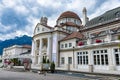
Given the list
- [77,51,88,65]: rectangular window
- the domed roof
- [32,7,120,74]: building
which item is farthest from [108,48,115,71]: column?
the domed roof

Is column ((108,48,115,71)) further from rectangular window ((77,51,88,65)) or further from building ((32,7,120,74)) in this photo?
rectangular window ((77,51,88,65))

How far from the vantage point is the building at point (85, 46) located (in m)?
24.3

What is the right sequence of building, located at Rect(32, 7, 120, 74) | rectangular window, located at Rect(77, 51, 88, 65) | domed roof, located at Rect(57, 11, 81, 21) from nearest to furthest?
building, located at Rect(32, 7, 120, 74), rectangular window, located at Rect(77, 51, 88, 65), domed roof, located at Rect(57, 11, 81, 21)

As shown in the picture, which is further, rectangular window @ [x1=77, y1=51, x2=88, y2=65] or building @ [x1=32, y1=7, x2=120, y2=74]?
rectangular window @ [x1=77, y1=51, x2=88, y2=65]

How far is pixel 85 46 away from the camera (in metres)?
29.0

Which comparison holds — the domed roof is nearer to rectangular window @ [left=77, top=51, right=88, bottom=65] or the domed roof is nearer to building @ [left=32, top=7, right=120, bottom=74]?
building @ [left=32, top=7, right=120, bottom=74]

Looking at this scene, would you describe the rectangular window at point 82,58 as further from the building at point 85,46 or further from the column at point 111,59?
the column at point 111,59

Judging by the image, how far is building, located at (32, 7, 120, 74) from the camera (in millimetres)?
24289

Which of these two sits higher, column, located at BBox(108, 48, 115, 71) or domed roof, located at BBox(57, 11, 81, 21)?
domed roof, located at BBox(57, 11, 81, 21)

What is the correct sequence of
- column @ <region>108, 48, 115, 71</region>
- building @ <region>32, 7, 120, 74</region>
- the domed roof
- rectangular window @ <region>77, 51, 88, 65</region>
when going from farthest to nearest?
the domed roof → rectangular window @ <region>77, 51, 88, 65</region> → building @ <region>32, 7, 120, 74</region> → column @ <region>108, 48, 115, 71</region>

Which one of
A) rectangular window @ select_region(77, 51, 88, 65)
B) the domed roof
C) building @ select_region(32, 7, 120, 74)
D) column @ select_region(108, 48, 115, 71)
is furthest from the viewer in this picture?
the domed roof

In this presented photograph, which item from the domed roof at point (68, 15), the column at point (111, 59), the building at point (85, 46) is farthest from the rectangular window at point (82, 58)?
Answer: the domed roof at point (68, 15)

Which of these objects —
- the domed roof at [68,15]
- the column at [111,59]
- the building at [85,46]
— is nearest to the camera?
the column at [111,59]

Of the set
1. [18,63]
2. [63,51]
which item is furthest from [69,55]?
[18,63]
